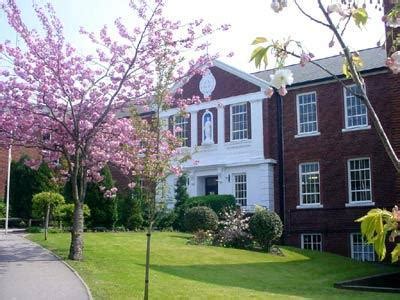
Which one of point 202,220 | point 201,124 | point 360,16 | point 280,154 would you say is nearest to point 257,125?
point 280,154

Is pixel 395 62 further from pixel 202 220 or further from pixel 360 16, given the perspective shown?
pixel 202 220

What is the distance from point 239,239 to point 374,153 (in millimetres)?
7517

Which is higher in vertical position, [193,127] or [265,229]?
[193,127]

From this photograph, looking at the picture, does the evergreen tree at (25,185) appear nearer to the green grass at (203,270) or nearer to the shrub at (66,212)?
the shrub at (66,212)

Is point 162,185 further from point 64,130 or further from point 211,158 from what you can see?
point 211,158

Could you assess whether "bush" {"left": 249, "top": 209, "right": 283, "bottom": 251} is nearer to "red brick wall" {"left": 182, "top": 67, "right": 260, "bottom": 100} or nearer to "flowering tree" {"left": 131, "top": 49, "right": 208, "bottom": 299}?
"red brick wall" {"left": 182, "top": 67, "right": 260, "bottom": 100}

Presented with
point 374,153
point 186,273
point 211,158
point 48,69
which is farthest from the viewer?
point 211,158

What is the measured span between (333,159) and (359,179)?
1509 millimetres

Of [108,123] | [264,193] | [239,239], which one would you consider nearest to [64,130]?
[108,123]

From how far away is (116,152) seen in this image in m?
17.7

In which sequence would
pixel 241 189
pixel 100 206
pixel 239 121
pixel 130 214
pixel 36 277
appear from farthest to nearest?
pixel 239 121
pixel 241 189
pixel 130 214
pixel 100 206
pixel 36 277

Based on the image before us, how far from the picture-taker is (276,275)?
1667 centimetres

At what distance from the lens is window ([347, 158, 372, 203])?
25.4m

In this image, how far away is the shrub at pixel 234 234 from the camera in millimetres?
22016
